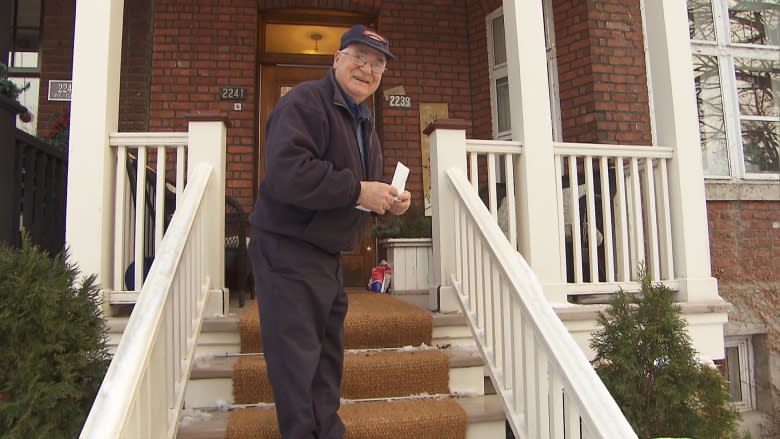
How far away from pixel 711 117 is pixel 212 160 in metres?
4.54

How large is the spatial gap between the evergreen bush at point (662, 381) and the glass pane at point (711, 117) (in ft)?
10.6

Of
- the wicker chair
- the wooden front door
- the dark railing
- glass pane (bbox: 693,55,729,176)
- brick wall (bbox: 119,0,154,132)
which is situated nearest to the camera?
the dark railing

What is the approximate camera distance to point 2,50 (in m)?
3.49

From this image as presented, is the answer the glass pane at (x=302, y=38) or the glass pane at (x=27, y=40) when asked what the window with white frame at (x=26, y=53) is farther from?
the glass pane at (x=302, y=38)

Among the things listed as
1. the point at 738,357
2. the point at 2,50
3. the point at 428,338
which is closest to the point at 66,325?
the point at 428,338

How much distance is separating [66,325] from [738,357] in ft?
16.7

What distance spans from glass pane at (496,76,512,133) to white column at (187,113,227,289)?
325 cm

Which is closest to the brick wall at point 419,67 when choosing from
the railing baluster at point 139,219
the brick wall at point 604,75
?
the brick wall at point 604,75

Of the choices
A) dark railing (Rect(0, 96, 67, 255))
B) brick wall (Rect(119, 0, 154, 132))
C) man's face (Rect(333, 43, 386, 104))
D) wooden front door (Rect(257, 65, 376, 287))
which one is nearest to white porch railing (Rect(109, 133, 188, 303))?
dark railing (Rect(0, 96, 67, 255))

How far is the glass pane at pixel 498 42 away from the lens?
5.65 meters

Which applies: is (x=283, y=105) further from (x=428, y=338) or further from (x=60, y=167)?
(x=60, y=167)

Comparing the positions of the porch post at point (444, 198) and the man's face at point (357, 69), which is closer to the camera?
the man's face at point (357, 69)

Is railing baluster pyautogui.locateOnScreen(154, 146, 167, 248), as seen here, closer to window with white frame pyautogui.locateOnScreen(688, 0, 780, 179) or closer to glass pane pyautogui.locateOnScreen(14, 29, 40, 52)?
glass pane pyautogui.locateOnScreen(14, 29, 40, 52)

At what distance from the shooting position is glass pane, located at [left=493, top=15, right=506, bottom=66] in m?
5.65
